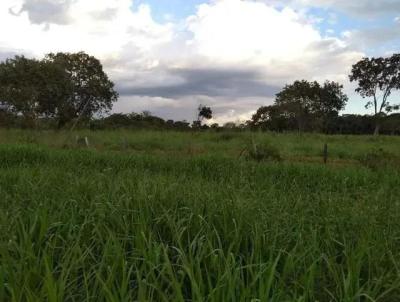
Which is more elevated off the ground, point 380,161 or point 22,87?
point 22,87

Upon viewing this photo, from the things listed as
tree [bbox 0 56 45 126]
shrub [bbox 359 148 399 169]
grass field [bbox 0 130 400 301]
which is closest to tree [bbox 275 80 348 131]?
tree [bbox 0 56 45 126]

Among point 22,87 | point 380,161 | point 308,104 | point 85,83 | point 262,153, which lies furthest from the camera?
point 308,104

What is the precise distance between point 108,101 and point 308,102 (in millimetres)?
24118

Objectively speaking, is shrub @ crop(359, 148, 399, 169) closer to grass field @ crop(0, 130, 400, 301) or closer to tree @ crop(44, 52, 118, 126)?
grass field @ crop(0, 130, 400, 301)

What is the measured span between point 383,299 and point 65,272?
5.45 feet

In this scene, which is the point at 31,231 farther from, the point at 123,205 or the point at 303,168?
the point at 303,168

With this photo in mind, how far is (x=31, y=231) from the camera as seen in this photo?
10.5ft

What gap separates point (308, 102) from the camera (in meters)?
57.7

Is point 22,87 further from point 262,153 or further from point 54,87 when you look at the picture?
point 262,153

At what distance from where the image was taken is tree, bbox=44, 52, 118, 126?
137ft

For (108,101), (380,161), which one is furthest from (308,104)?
(380,161)

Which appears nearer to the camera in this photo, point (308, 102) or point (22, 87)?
point (22, 87)

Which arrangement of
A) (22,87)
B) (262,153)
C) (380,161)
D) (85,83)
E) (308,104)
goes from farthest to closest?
(308,104), (85,83), (22,87), (262,153), (380,161)

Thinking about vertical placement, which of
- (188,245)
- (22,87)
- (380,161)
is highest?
(22,87)
